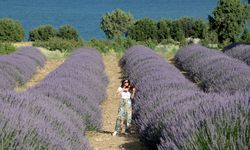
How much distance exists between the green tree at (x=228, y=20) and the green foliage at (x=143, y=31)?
7686mm

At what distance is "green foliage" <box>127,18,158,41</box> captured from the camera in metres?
47.6

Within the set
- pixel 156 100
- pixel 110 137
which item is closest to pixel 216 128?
pixel 156 100

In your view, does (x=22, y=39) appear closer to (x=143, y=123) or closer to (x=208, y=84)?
(x=208, y=84)

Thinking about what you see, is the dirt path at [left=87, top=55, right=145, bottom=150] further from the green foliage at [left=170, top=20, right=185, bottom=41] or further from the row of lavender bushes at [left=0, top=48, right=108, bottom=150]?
the green foliage at [left=170, top=20, right=185, bottom=41]

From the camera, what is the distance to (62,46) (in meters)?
28.2

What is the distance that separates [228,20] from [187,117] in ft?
117

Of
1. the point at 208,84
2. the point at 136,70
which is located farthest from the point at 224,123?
the point at 136,70

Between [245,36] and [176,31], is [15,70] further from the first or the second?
[176,31]

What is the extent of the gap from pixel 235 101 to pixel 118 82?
10.6m

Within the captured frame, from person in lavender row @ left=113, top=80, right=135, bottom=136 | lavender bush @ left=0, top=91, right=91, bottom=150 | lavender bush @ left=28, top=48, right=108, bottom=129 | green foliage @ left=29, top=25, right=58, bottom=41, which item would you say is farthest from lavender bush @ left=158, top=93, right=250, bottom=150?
green foliage @ left=29, top=25, right=58, bottom=41

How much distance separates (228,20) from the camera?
40.4 meters

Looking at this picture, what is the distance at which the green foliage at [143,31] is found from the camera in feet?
156

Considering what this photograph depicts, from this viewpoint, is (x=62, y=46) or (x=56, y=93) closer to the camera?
(x=56, y=93)

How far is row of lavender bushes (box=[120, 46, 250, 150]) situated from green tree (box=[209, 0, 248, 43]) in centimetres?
2974
